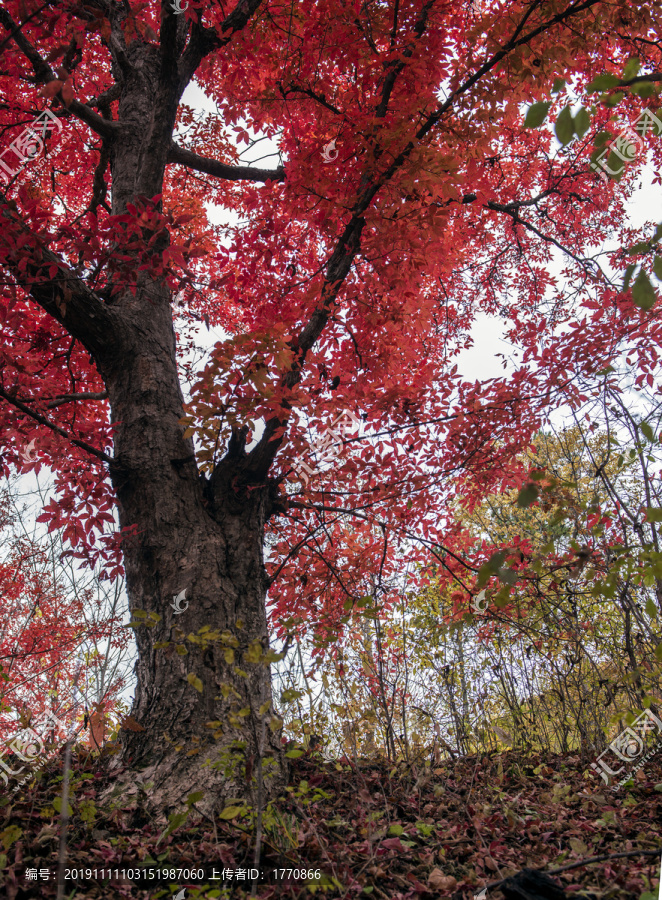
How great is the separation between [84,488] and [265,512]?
1.27 meters

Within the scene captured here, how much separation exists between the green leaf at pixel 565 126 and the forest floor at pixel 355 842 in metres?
2.12

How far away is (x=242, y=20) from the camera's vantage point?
3816 mm

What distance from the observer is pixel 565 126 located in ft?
3.94

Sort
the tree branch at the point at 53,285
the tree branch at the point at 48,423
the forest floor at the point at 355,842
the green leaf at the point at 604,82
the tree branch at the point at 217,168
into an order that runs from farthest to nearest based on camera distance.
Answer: the tree branch at the point at 217,168 → the tree branch at the point at 53,285 → the tree branch at the point at 48,423 → the forest floor at the point at 355,842 → the green leaf at the point at 604,82

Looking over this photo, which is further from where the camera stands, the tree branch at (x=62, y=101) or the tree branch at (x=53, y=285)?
the tree branch at (x=62, y=101)

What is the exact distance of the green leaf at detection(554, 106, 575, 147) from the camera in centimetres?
119

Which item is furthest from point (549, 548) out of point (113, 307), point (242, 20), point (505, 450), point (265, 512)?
point (242, 20)

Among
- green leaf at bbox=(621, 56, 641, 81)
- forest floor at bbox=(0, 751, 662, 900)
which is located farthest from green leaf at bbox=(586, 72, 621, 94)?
forest floor at bbox=(0, 751, 662, 900)

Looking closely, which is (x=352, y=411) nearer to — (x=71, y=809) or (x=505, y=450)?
(x=505, y=450)

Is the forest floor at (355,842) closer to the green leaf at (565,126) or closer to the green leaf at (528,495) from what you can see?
the green leaf at (528,495)

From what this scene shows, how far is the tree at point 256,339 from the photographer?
267 centimetres

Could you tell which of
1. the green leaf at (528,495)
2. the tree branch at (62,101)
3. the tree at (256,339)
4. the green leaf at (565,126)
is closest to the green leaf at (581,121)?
the green leaf at (565,126)

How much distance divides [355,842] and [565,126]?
272cm

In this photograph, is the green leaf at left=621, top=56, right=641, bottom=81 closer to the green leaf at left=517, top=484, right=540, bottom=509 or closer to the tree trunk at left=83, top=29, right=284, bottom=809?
the green leaf at left=517, top=484, right=540, bottom=509
